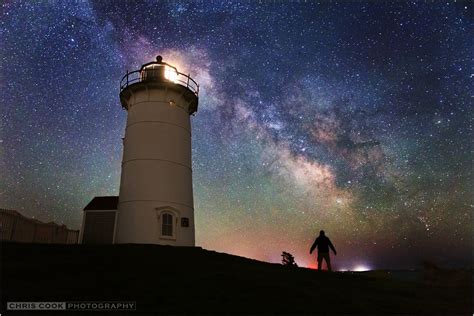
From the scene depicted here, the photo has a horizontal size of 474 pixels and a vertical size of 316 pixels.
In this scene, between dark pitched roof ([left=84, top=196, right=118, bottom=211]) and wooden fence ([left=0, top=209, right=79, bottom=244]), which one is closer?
wooden fence ([left=0, top=209, right=79, bottom=244])

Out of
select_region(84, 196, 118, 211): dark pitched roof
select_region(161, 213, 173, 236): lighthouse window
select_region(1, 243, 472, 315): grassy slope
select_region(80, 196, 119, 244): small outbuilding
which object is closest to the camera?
select_region(1, 243, 472, 315): grassy slope

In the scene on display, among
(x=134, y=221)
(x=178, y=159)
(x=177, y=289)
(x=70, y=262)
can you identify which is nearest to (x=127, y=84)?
(x=178, y=159)

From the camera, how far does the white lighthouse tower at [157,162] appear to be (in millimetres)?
17844

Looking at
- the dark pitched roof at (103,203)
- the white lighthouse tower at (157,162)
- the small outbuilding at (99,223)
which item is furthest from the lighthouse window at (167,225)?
the dark pitched roof at (103,203)

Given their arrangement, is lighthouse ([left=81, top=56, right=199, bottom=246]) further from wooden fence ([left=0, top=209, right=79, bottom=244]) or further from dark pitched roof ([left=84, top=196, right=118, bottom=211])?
wooden fence ([left=0, top=209, right=79, bottom=244])

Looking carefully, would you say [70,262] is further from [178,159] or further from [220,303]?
[178,159]

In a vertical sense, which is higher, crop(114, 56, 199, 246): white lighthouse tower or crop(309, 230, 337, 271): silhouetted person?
crop(114, 56, 199, 246): white lighthouse tower

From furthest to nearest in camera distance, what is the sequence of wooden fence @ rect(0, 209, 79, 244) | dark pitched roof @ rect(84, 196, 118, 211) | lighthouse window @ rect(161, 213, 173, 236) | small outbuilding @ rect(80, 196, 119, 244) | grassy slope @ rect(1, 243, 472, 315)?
dark pitched roof @ rect(84, 196, 118, 211) < small outbuilding @ rect(80, 196, 119, 244) < lighthouse window @ rect(161, 213, 173, 236) < wooden fence @ rect(0, 209, 79, 244) < grassy slope @ rect(1, 243, 472, 315)

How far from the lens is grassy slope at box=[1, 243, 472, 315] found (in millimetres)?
7777

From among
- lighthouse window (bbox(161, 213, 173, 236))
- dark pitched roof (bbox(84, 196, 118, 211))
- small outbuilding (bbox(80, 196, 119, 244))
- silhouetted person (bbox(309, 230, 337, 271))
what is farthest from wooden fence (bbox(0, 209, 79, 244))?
silhouetted person (bbox(309, 230, 337, 271))

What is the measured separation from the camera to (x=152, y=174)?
18.4m

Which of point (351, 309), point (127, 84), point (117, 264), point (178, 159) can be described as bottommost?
point (351, 309)

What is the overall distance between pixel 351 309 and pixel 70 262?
841cm

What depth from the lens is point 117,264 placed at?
10.9m
